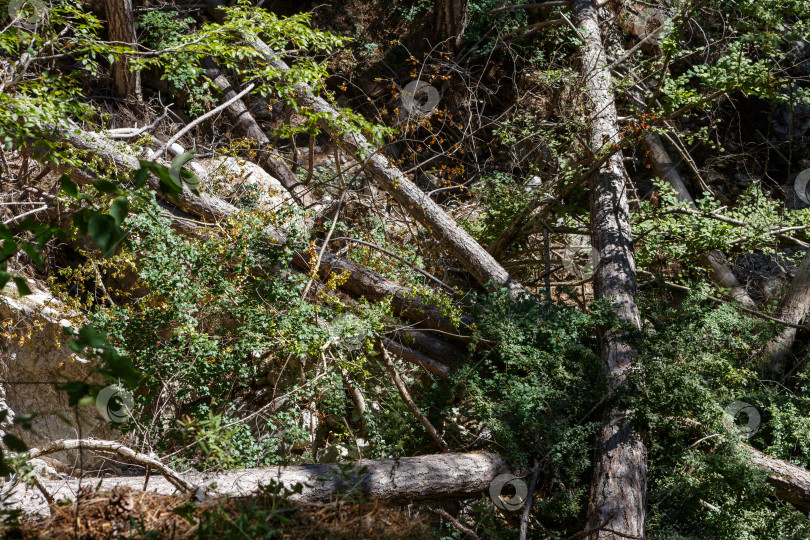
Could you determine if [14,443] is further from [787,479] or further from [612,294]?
[787,479]

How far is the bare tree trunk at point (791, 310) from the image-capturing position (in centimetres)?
578

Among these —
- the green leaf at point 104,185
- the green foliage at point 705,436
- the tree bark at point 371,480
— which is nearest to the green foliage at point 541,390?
the tree bark at point 371,480

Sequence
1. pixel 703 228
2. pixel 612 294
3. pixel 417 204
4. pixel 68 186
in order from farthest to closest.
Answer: pixel 417 204 < pixel 703 228 < pixel 612 294 < pixel 68 186

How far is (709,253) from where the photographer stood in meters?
6.33

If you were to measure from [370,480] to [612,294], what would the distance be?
2.85m

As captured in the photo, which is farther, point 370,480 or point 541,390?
point 541,390

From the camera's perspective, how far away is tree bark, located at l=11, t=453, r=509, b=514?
3299 mm

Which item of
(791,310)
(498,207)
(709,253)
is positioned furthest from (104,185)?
(791,310)

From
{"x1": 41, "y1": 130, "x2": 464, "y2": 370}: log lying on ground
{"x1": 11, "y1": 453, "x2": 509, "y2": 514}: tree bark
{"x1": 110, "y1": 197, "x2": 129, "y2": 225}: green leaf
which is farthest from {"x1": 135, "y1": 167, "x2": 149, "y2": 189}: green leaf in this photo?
{"x1": 41, "y1": 130, "x2": 464, "y2": 370}: log lying on ground

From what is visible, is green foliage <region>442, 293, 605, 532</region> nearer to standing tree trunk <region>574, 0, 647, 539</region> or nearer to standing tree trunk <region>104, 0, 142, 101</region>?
standing tree trunk <region>574, 0, 647, 539</region>

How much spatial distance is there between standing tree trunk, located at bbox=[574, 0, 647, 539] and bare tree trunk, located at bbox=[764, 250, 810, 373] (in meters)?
1.76

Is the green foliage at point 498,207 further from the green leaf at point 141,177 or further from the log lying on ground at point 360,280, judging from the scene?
the green leaf at point 141,177

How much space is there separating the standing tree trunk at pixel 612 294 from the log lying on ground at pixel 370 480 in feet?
2.42

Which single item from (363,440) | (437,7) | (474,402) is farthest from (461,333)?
(437,7)
